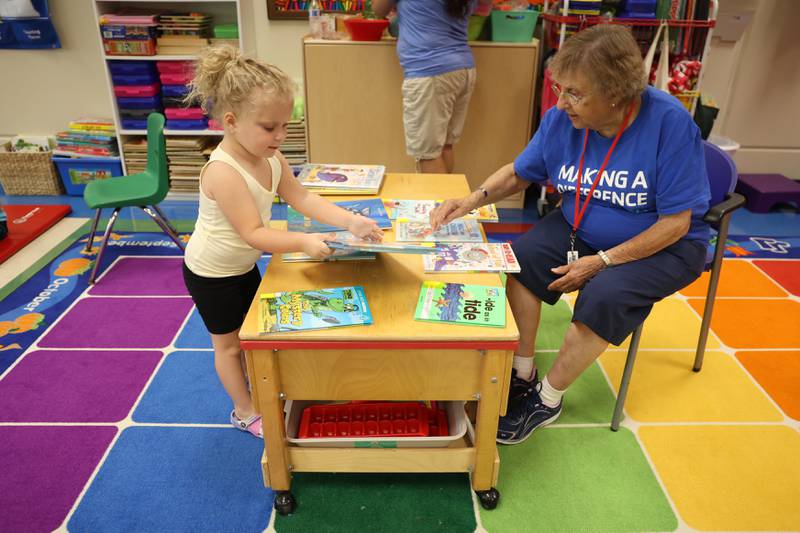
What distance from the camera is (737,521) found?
4.91 feet

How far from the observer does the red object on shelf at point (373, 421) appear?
5.01 ft

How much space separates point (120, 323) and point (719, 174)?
7.26 ft

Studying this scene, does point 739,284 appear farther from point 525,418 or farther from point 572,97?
point 572,97

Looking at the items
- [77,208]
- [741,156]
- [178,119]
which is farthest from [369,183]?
[741,156]

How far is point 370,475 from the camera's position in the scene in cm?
→ 163

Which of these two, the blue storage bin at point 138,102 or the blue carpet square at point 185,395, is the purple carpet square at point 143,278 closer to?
the blue carpet square at point 185,395

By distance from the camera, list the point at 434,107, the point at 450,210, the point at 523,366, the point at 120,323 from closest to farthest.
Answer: the point at 450,210 → the point at 523,366 → the point at 120,323 → the point at 434,107

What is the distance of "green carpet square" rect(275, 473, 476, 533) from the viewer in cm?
148

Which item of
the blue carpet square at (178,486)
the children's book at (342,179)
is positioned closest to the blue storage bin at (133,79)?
the children's book at (342,179)

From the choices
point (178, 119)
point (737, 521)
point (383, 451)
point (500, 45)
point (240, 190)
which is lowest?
point (737, 521)

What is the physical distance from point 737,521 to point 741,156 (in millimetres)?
3012

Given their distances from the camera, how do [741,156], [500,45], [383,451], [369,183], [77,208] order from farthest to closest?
[741,156]
[77,208]
[500,45]
[369,183]
[383,451]

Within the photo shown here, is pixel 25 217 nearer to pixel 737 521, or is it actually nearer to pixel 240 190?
pixel 240 190

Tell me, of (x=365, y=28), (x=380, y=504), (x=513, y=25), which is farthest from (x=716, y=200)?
(x=365, y=28)
